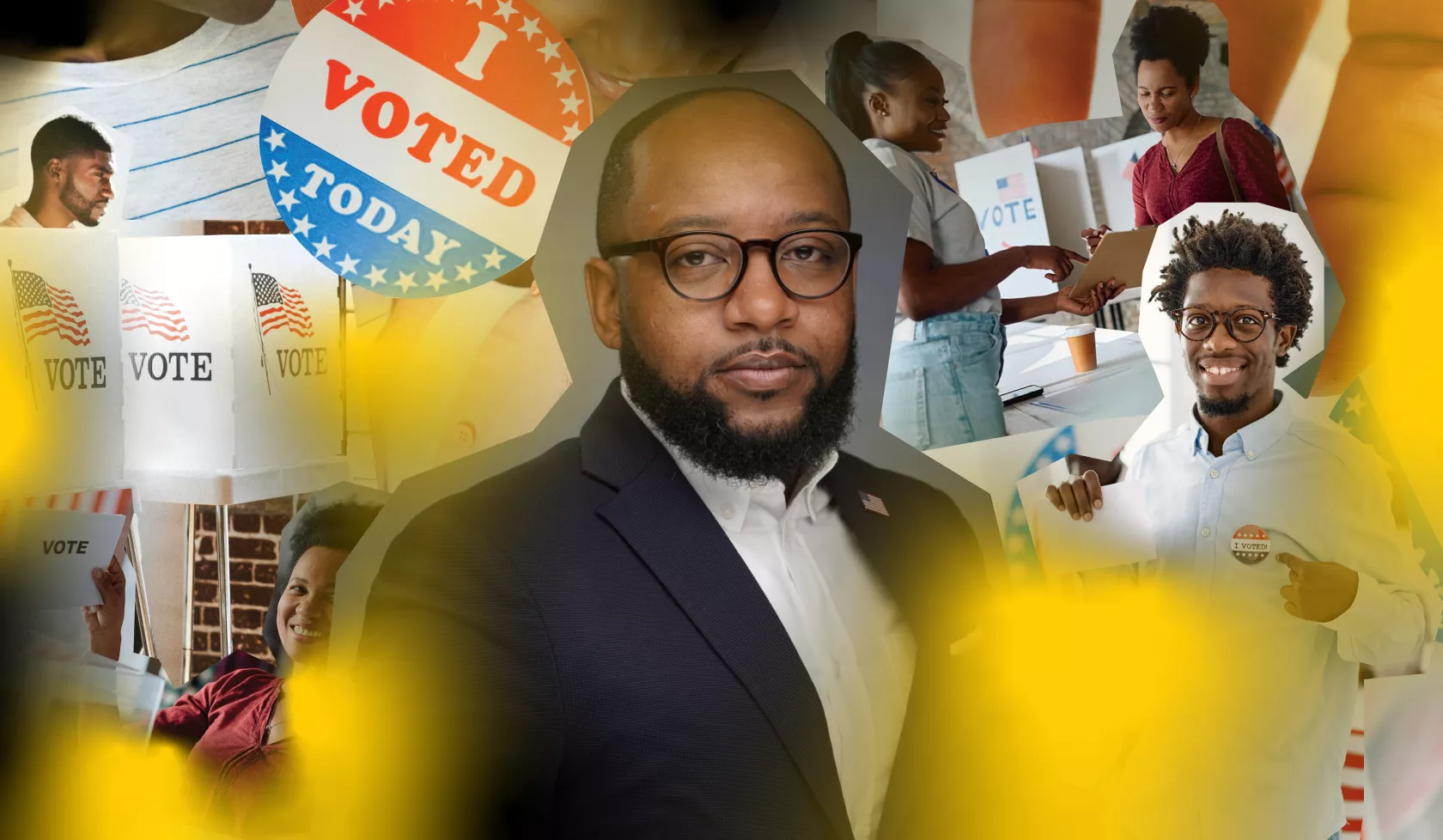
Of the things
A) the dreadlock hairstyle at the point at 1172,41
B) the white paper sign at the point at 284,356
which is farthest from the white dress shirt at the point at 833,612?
the dreadlock hairstyle at the point at 1172,41

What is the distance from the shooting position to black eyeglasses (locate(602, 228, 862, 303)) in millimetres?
2139

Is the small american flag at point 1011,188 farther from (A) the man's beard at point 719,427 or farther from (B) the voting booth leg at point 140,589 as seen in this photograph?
(B) the voting booth leg at point 140,589

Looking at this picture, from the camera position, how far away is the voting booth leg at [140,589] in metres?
2.27

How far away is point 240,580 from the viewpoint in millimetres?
2285

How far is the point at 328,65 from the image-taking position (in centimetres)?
223

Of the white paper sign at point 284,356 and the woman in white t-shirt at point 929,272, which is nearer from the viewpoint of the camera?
the white paper sign at point 284,356

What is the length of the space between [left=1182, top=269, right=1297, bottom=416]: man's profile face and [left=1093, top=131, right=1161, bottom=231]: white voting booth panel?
21 cm

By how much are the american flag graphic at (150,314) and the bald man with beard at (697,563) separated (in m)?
0.59

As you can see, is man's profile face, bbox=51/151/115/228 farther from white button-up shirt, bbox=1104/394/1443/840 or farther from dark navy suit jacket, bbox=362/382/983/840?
white button-up shirt, bbox=1104/394/1443/840

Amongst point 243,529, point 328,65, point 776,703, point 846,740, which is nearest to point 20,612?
point 243,529

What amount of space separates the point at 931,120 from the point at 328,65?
3.96 ft

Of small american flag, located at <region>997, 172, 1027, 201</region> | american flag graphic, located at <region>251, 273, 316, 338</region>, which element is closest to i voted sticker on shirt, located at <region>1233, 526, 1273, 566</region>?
small american flag, located at <region>997, 172, 1027, 201</region>

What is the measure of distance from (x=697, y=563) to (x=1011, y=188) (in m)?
1.07

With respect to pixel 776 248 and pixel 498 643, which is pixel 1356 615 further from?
pixel 498 643
